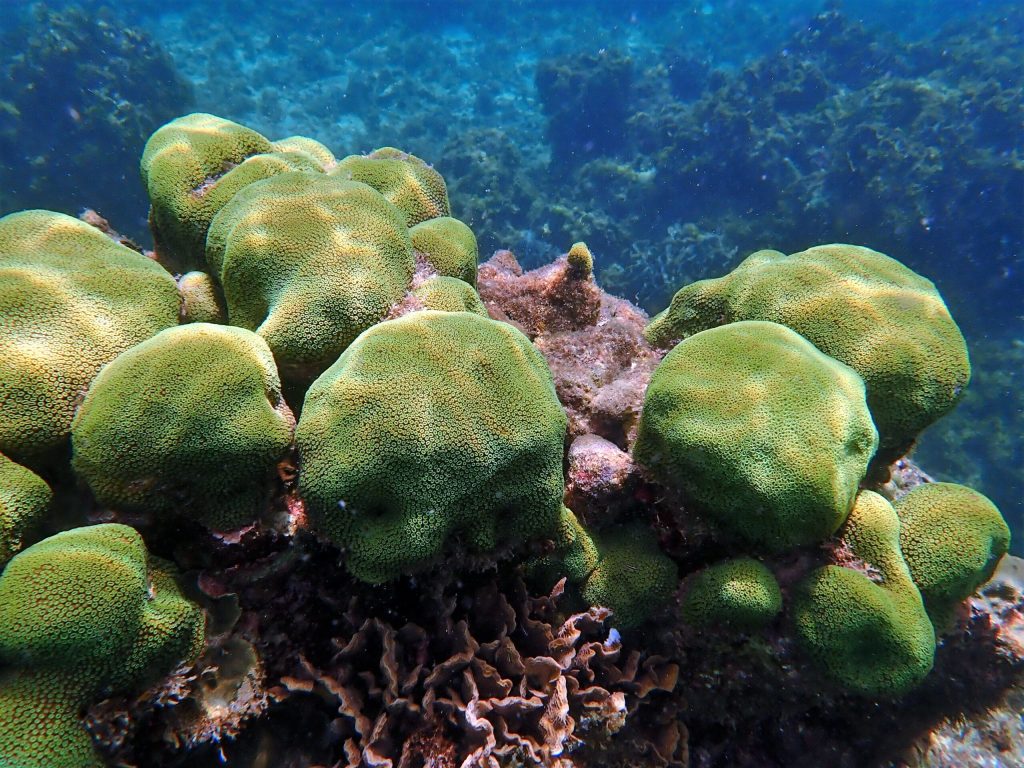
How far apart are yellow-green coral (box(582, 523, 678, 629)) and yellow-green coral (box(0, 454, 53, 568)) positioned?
9.92 ft

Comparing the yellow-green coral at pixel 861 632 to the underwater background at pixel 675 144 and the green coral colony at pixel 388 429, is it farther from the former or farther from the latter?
the underwater background at pixel 675 144

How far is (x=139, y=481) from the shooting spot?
97.6 inches

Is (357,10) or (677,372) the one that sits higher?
(357,10)

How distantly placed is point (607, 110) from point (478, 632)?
22.8 metres

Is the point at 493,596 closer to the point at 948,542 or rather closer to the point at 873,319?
the point at 948,542

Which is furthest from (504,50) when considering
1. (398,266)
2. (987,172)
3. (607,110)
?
(398,266)

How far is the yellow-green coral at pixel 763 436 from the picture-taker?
2889mm

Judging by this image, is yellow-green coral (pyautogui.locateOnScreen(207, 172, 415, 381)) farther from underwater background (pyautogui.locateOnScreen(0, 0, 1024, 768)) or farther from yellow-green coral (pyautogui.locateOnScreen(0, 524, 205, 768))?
yellow-green coral (pyautogui.locateOnScreen(0, 524, 205, 768))

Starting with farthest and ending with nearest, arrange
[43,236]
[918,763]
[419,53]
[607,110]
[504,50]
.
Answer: [504,50]
[419,53]
[607,110]
[918,763]
[43,236]

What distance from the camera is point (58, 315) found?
9.40 feet

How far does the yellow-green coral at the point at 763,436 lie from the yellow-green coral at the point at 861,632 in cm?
33

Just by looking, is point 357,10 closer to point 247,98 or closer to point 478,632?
point 247,98

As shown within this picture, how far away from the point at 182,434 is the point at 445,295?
181 cm

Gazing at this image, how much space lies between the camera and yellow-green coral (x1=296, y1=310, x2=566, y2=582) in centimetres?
254
